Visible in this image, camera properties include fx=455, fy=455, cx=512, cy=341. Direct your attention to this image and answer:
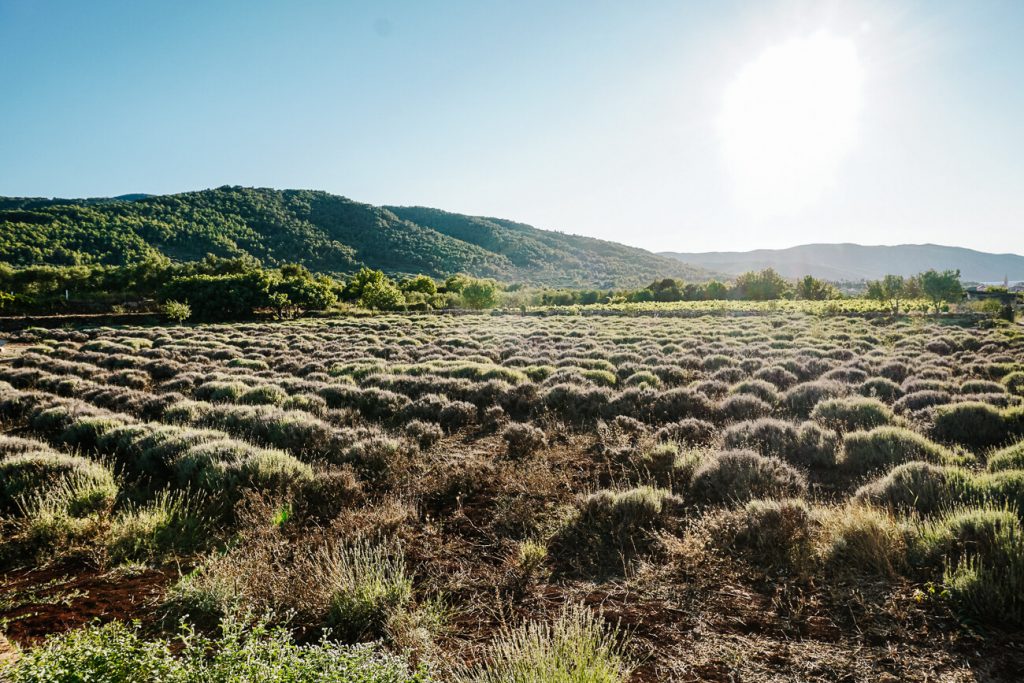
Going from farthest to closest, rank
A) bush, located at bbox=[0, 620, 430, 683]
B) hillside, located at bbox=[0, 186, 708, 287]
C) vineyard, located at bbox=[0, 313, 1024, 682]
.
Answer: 1. hillside, located at bbox=[0, 186, 708, 287]
2. vineyard, located at bbox=[0, 313, 1024, 682]
3. bush, located at bbox=[0, 620, 430, 683]

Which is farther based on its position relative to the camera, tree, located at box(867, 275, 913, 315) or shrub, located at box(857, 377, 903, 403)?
tree, located at box(867, 275, 913, 315)

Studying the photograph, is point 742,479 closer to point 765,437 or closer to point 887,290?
point 765,437

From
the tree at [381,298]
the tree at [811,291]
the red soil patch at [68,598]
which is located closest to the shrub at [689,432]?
the red soil patch at [68,598]

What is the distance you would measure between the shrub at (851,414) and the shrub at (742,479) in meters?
3.26

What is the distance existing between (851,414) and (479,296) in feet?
200

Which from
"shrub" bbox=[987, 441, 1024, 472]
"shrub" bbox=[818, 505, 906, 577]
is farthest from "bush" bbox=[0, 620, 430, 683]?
"shrub" bbox=[987, 441, 1024, 472]

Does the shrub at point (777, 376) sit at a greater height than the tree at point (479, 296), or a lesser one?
lesser

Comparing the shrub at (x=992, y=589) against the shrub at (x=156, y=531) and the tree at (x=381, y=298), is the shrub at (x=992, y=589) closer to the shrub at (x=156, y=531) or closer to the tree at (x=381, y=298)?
the shrub at (x=156, y=531)

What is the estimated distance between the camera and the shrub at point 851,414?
933 cm

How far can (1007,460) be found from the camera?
20.9ft

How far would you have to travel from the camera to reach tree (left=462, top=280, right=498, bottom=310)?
6869cm

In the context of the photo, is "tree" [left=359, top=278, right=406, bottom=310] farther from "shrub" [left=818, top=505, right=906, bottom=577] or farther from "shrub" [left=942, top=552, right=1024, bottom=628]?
"shrub" [left=942, top=552, right=1024, bottom=628]

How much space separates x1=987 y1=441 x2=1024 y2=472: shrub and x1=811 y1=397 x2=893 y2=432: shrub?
2311 mm

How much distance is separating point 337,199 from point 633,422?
16435 centimetres
